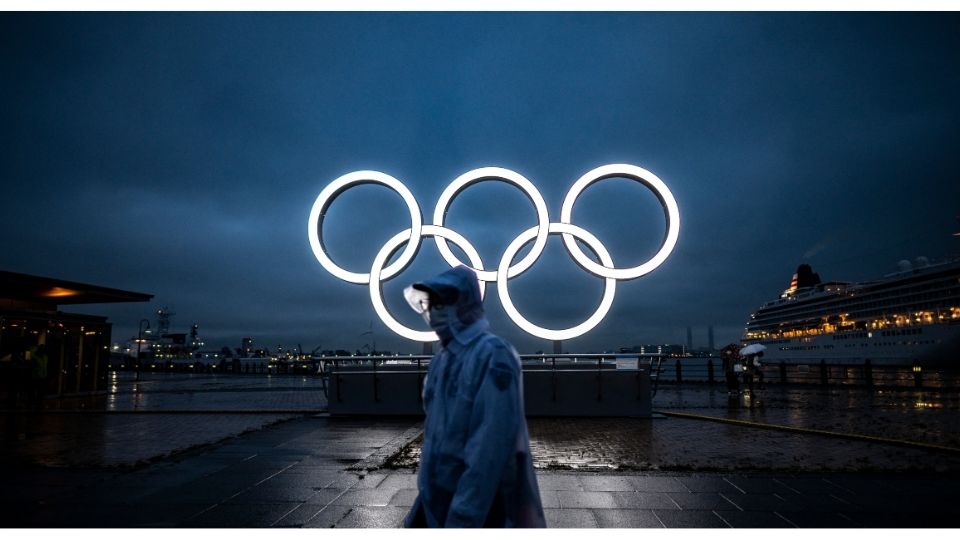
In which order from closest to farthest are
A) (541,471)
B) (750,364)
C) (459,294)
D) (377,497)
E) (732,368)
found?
(459,294), (377,497), (541,471), (750,364), (732,368)

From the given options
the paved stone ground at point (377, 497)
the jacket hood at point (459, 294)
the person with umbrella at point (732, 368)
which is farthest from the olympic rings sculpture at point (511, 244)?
the jacket hood at point (459, 294)

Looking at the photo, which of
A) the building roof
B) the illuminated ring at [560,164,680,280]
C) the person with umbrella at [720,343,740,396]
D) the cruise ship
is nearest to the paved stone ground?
the illuminated ring at [560,164,680,280]

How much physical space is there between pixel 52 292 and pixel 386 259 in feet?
48.6

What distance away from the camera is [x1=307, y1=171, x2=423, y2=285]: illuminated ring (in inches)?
513

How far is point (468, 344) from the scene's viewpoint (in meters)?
2.66

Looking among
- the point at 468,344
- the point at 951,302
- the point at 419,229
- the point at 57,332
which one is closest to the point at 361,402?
the point at 419,229

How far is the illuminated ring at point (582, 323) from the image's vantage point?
12.5 meters

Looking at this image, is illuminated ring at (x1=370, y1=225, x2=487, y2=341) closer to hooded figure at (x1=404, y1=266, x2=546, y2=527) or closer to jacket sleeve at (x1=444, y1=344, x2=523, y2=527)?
hooded figure at (x1=404, y1=266, x2=546, y2=527)

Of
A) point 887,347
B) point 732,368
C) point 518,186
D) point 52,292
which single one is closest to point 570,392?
point 518,186

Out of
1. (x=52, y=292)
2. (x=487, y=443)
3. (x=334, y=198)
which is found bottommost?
(x=487, y=443)

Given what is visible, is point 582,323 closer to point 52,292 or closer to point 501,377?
point 501,377

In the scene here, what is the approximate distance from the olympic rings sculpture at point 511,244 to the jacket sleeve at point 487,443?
10067mm

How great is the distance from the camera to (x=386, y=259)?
13266 mm

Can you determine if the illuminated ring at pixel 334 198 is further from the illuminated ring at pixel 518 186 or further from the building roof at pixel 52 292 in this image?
the building roof at pixel 52 292
